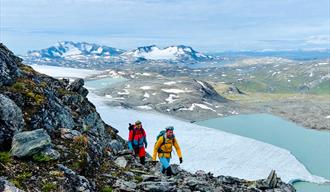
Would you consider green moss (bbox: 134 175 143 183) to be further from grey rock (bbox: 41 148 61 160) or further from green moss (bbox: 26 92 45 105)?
green moss (bbox: 26 92 45 105)

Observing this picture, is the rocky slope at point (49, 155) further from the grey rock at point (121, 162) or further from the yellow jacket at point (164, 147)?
the yellow jacket at point (164, 147)

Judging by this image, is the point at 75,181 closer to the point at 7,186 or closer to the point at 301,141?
the point at 7,186

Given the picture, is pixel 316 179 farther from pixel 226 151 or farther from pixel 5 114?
pixel 5 114

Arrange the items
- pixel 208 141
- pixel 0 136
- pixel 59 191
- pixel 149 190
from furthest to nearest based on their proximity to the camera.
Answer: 1. pixel 208 141
2. pixel 149 190
3. pixel 0 136
4. pixel 59 191

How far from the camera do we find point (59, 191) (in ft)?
45.4

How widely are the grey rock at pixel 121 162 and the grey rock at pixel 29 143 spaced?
745 centimetres

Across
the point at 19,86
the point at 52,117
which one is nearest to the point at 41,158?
the point at 52,117

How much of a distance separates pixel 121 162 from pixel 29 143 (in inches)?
347

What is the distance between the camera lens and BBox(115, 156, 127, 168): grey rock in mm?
22913

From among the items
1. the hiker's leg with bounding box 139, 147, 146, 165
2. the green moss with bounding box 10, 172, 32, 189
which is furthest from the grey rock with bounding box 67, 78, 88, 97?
the green moss with bounding box 10, 172, 32, 189

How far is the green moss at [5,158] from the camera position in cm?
1401

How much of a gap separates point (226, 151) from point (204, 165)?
21794 millimetres

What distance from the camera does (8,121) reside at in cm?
1656

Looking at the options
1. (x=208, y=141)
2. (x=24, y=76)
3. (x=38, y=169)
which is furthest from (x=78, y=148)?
(x=208, y=141)
